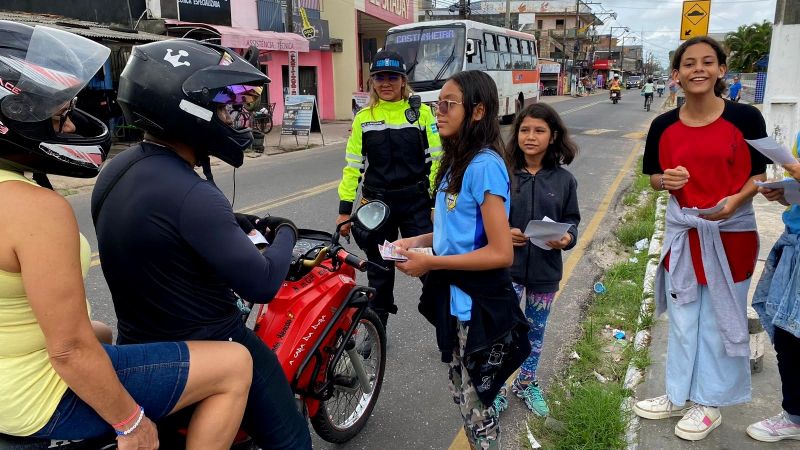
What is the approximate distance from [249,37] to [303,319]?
53.1 feet

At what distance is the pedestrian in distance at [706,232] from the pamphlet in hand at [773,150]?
19 cm

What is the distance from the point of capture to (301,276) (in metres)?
2.40

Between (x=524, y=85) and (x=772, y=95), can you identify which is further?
(x=524, y=85)

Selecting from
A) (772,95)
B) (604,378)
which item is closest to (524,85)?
(772,95)

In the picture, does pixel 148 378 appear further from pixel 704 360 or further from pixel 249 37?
pixel 249 37

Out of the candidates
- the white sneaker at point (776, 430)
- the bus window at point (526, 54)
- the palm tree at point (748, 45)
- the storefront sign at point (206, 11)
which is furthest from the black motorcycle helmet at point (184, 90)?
the palm tree at point (748, 45)

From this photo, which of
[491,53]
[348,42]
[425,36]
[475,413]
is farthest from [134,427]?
[348,42]

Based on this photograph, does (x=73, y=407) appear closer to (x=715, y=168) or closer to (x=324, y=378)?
(x=324, y=378)

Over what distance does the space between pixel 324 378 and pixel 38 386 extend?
1.24 meters

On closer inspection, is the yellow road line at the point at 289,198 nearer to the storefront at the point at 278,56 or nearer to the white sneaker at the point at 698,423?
the storefront at the point at 278,56

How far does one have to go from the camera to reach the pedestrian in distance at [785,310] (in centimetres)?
251

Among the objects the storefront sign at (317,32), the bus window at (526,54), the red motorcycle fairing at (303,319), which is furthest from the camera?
the bus window at (526,54)

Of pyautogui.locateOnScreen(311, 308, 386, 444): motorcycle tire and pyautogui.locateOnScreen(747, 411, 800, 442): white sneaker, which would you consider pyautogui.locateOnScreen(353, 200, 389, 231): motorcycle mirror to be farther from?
pyautogui.locateOnScreen(747, 411, 800, 442): white sneaker

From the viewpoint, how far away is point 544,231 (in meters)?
2.76
